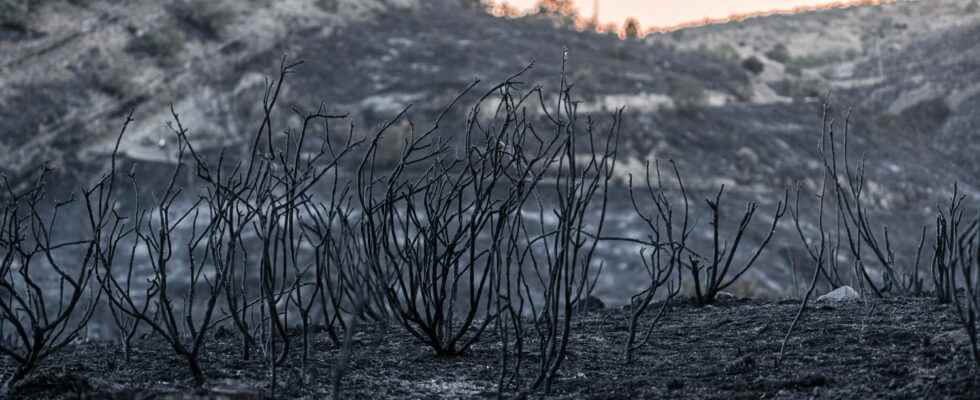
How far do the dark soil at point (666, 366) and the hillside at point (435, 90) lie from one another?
10503mm

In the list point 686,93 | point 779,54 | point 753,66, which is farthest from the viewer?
point 779,54

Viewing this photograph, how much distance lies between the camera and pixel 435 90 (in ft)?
75.8

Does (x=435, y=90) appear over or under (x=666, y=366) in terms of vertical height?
over

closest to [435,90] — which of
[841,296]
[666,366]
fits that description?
[841,296]

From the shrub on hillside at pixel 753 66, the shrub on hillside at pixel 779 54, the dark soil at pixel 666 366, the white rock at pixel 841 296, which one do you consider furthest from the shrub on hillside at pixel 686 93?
the dark soil at pixel 666 366

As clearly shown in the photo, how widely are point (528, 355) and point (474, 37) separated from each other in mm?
24152

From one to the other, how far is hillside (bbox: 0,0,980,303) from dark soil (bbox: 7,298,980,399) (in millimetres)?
10503

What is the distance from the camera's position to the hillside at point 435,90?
20391mm

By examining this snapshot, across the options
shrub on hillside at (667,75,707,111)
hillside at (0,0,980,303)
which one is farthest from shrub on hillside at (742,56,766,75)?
shrub on hillside at (667,75,707,111)

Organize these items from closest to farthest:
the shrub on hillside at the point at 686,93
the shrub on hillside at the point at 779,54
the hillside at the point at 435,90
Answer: the hillside at the point at 435,90 < the shrub on hillside at the point at 686,93 < the shrub on hillside at the point at 779,54

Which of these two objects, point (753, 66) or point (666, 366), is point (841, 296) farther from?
point (753, 66)

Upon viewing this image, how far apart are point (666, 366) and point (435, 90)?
64.9ft

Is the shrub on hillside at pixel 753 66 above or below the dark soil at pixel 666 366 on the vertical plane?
above

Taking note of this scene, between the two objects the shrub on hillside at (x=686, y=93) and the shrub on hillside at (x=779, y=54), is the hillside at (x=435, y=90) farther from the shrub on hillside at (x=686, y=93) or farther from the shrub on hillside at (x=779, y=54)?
the shrub on hillside at (x=779, y=54)
